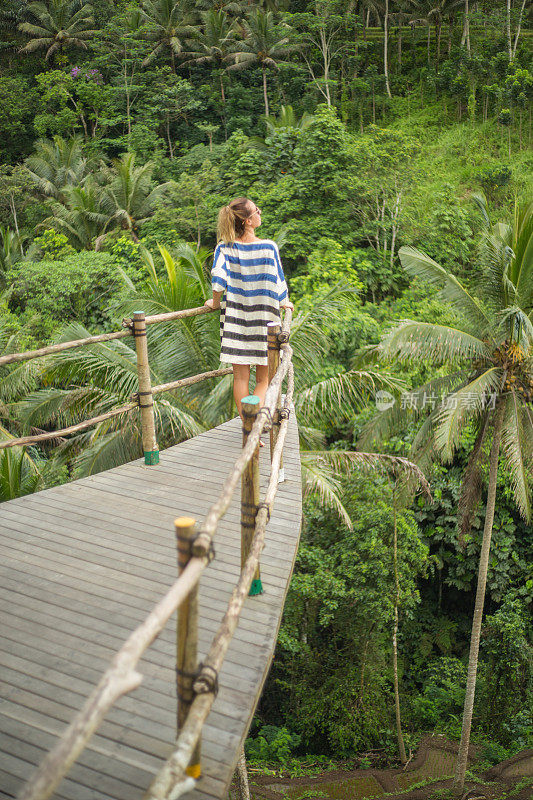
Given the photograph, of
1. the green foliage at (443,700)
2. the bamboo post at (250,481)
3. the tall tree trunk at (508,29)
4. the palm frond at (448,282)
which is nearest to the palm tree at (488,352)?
the palm frond at (448,282)

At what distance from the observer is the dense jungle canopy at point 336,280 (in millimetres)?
8031

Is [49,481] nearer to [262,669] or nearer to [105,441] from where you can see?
[105,441]

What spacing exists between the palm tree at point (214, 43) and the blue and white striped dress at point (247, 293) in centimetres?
2056

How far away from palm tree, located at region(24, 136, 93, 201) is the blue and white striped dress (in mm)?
17342

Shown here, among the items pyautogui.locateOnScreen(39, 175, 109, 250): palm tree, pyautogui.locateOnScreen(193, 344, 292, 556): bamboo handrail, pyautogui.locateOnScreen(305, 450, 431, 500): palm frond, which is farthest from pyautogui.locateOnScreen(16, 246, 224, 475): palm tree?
pyautogui.locateOnScreen(39, 175, 109, 250): palm tree

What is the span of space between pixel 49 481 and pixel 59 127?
58.4 ft

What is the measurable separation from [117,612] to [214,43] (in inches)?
945

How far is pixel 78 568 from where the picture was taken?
10.4ft

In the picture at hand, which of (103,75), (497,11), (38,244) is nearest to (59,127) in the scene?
(103,75)

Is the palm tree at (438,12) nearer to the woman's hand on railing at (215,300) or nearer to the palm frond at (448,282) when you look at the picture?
the palm frond at (448,282)

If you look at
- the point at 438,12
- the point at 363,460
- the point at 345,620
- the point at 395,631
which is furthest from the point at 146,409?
the point at 438,12

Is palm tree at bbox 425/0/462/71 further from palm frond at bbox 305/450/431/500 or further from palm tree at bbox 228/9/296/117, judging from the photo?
palm frond at bbox 305/450/431/500

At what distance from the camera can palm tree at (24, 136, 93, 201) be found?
2030 cm

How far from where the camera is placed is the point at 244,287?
4.01 m
